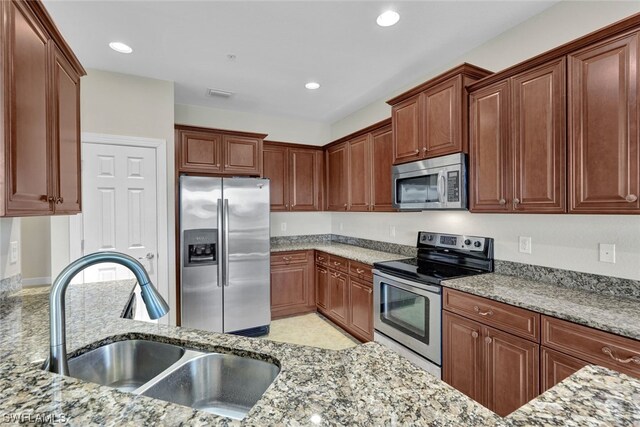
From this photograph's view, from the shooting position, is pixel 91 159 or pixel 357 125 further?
pixel 357 125

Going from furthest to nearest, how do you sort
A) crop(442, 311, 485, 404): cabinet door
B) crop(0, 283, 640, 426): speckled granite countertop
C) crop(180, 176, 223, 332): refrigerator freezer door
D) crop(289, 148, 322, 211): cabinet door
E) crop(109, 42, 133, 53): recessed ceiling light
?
crop(289, 148, 322, 211): cabinet door → crop(180, 176, 223, 332): refrigerator freezer door → crop(109, 42, 133, 53): recessed ceiling light → crop(442, 311, 485, 404): cabinet door → crop(0, 283, 640, 426): speckled granite countertop

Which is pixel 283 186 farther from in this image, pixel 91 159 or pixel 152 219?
pixel 91 159

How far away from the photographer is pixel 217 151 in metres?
3.46

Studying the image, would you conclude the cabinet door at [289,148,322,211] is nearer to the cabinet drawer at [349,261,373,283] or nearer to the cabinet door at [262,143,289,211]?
the cabinet door at [262,143,289,211]

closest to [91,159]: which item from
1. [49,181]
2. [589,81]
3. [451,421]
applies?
[49,181]

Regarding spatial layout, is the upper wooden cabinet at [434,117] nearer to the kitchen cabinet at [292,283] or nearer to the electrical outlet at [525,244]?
the electrical outlet at [525,244]

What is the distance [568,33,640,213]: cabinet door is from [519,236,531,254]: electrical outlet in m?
0.55

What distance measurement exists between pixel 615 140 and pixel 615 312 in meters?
0.88

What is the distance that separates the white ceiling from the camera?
2016 mm

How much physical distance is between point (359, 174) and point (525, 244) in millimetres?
1924

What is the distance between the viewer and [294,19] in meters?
2.12

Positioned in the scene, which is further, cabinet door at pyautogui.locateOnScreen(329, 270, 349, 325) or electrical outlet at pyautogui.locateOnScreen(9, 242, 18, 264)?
cabinet door at pyautogui.locateOnScreen(329, 270, 349, 325)

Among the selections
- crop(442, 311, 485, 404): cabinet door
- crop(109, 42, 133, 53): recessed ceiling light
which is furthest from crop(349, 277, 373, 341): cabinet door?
crop(109, 42, 133, 53): recessed ceiling light

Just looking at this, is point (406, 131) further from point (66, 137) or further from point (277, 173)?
point (66, 137)
